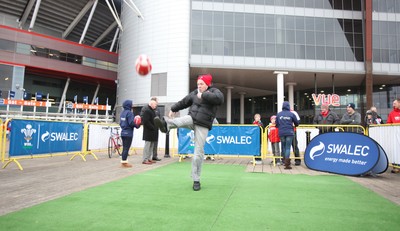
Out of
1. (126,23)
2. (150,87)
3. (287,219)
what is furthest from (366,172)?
(126,23)

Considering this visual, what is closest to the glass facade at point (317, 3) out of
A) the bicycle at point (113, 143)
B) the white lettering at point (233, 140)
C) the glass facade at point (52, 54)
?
the bicycle at point (113, 143)

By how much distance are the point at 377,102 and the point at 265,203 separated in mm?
42999

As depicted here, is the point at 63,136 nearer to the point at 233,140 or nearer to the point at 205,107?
the point at 233,140

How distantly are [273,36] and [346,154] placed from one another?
85.0 ft

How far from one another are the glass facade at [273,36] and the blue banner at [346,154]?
23843mm

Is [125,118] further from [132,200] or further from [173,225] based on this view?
[173,225]

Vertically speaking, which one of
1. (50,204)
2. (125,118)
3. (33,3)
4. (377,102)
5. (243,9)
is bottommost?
(50,204)

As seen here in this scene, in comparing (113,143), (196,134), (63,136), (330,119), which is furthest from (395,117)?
(63,136)

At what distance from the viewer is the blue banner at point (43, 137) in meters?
7.79

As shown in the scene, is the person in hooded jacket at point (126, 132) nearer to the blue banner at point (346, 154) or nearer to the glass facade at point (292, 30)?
the blue banner at point (346, 154)

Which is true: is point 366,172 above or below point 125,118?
below

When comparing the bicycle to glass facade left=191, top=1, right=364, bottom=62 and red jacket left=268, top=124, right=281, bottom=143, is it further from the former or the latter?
glass facade left=191, top=1, right=364, bottom=62

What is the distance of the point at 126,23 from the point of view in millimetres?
37500

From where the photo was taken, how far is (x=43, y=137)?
876cm
